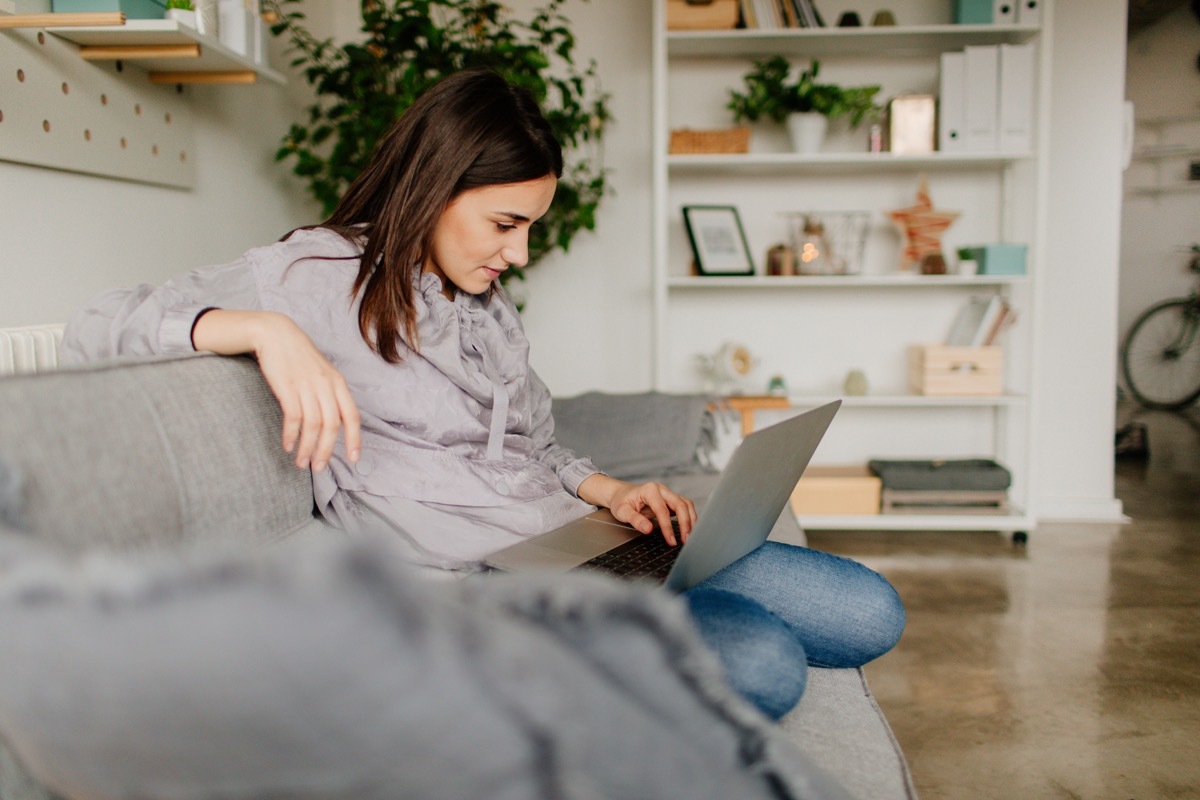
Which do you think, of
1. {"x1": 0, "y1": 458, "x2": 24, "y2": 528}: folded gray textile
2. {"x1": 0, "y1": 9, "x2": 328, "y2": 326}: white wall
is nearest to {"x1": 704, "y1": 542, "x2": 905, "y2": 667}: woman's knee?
{"x1": 0, "y1": 458, "x2": 24, "y2": 528}: folded gray textile

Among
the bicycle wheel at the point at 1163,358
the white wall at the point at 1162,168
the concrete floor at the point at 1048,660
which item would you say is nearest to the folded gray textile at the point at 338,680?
the concrete floor at the point at 1048,660

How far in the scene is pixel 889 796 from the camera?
2.68ft

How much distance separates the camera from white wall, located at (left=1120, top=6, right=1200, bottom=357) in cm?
604

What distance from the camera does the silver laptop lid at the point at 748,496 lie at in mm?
824

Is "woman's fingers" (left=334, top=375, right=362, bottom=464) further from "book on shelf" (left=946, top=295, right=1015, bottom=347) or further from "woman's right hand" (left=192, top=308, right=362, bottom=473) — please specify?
"book on shelf" (left=946, top=295, right=1015, bottom=347)

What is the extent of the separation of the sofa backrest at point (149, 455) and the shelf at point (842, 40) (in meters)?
2.27

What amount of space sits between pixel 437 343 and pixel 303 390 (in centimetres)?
34

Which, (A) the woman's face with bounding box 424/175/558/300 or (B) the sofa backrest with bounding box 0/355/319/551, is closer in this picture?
(B) the sofa backrest with bounding box 0/355/319/551

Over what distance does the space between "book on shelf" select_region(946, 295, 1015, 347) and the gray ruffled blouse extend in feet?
7.32

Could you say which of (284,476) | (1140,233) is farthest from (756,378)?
(1140,233)

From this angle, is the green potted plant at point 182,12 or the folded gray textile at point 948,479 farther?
the folded gray textile at point 948,479

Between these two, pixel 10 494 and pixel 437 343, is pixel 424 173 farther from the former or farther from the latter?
pixel 10 494

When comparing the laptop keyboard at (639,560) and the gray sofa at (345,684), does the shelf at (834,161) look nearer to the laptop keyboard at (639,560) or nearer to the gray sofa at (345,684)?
the laptop keyboard at (639,560)

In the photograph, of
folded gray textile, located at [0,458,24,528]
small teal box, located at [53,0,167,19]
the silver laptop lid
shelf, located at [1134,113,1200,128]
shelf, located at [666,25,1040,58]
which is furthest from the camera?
shelf, located at [1134,113,1200,128]
